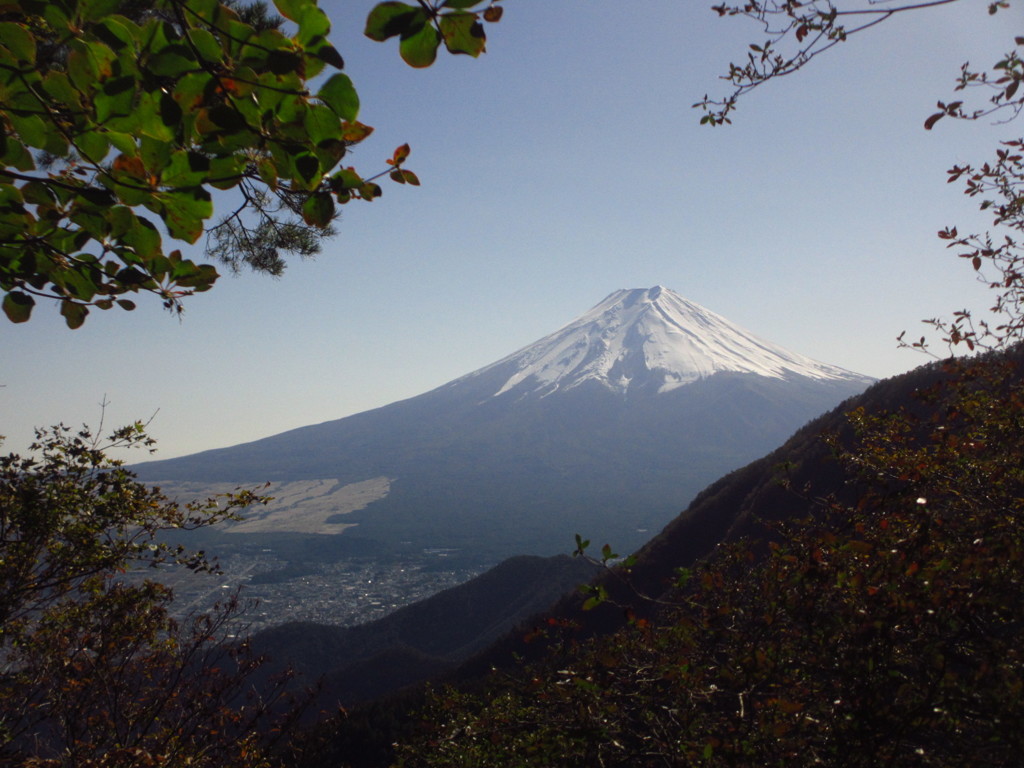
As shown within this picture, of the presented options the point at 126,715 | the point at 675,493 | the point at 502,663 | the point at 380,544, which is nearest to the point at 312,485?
the point at 380,544

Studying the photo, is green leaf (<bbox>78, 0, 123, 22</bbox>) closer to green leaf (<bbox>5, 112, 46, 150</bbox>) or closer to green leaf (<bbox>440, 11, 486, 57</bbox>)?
green leaf (<bbox>5, 112, 46, 150</bbox>)

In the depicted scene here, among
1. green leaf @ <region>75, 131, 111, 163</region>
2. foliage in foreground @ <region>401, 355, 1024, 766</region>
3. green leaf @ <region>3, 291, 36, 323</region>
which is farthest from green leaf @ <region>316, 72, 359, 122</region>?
foliage in foreground @ <region>401, 355, 1024, 766</region>

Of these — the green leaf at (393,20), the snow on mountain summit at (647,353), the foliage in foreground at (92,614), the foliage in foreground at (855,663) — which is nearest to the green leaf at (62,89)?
the green leaf at (393,20)

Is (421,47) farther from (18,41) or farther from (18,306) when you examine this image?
(18,306)

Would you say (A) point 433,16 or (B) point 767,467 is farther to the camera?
(B) point 767,467

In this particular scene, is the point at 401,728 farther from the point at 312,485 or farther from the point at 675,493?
the point at 312,485

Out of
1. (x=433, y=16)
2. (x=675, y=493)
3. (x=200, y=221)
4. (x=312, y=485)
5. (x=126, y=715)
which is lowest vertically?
(x=675, y=493)

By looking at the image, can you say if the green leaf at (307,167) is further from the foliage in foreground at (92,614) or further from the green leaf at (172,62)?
the foliage in foreground at (92,614)
